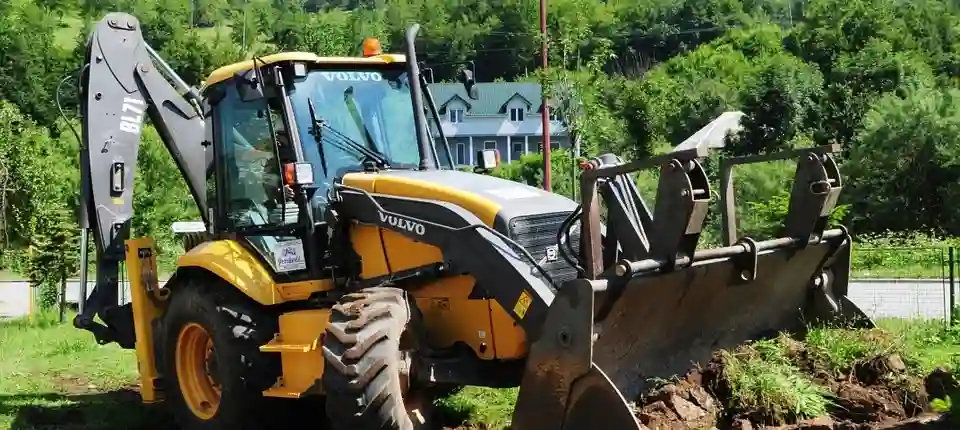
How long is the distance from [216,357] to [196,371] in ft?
2.12

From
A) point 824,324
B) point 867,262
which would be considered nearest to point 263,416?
point 824,324

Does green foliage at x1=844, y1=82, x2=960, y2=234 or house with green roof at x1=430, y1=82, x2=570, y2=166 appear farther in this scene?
house with green roof at x1=430, y1=82, x2=570, y2=166

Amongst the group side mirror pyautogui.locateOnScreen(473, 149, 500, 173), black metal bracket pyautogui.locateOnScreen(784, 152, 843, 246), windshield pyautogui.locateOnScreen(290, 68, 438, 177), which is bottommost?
black metal bracket pyautogui.locateOnScreen(784, 152, 843, 246)

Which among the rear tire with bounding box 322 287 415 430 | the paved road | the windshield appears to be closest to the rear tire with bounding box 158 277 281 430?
the windshield

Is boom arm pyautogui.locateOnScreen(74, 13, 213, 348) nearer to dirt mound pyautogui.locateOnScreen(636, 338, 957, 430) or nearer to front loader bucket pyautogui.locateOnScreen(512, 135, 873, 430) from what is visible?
front loader bucket pyautogui.locateOnScreen(512, 135, 873, 430)

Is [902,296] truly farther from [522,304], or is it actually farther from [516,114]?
[516,114]

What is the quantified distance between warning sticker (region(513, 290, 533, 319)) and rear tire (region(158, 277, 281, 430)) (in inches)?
85.8

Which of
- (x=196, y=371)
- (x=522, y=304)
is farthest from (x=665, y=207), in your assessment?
(x=196, y=371)

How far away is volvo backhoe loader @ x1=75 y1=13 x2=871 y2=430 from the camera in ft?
19.3

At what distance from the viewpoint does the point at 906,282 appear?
17.9m

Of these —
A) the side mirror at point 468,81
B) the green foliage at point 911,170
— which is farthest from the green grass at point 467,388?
the green foliage at point 911,170

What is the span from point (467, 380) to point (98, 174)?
4.62 metres

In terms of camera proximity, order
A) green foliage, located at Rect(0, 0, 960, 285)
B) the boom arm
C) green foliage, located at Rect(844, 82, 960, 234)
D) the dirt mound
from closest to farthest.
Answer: the dirt mound → the boom arm → green foliage, located at Rect(0, 0, 960, 285) → green foliage, located at Rect(844, 82, 960, 234)

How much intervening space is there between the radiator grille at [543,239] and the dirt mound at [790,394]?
A: 3.17 ft
